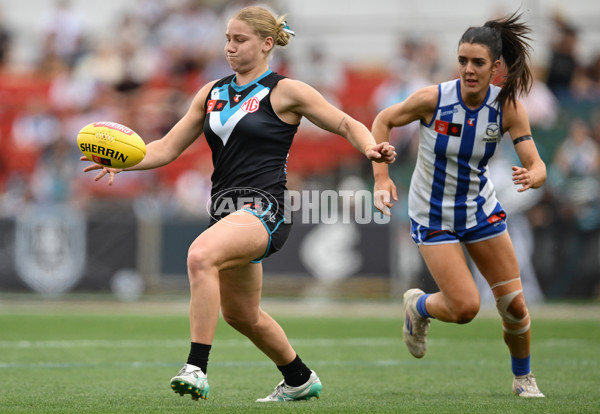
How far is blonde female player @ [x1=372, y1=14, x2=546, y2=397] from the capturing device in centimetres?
589

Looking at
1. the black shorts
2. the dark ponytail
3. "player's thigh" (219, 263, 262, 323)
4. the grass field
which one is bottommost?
the grass field

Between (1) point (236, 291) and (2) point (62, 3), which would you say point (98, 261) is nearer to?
(2) point (62, 3)

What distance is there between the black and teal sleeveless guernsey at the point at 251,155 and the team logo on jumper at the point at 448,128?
112 centimetres

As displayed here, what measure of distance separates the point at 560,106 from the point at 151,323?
7.92m

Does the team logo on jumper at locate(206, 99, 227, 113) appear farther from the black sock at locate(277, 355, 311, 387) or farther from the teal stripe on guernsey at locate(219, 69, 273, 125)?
the black sock at locate(277, 355, 311, 387)

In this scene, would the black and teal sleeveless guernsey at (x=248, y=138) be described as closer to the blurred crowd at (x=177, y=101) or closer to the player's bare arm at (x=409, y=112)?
the player's bare arm at (x=409, y=112)

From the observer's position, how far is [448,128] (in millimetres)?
6020

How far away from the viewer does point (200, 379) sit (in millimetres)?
4809

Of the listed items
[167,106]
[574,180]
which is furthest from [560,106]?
[167,106]

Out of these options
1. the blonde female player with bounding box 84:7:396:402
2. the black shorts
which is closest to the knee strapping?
the blonde female player with bounding box 84:7:396:402

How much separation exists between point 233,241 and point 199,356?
65 cm

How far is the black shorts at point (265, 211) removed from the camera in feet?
17.4

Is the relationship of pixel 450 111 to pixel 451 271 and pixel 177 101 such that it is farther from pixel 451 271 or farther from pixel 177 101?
pixel 177 101

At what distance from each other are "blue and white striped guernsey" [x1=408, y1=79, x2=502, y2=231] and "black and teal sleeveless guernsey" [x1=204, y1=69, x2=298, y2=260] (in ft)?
3.72
